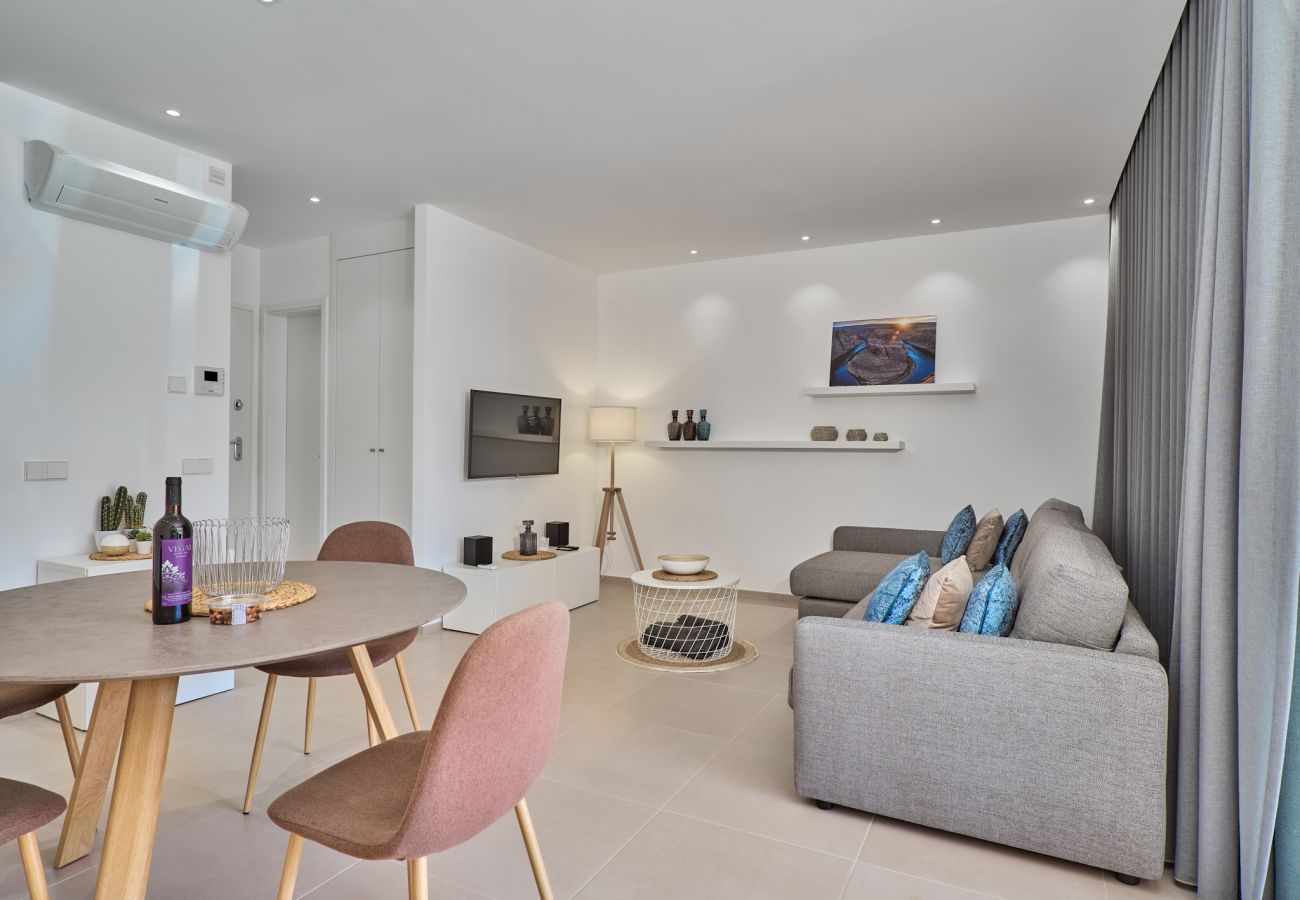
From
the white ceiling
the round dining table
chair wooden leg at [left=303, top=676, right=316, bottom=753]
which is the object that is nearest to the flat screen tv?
the white ceiling

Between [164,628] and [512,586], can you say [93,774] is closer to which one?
[164,628]

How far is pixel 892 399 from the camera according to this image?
17.5ft

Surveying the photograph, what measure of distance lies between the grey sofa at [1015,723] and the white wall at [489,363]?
309 cm

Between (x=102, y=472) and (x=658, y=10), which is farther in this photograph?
(x=102, y=472)

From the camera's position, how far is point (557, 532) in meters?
5.67

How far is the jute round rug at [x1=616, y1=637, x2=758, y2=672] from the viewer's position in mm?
3914

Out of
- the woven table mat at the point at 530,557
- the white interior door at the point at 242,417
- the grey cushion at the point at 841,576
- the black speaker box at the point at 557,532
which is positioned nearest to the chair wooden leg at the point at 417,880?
the grey cushion at the point at 841,576

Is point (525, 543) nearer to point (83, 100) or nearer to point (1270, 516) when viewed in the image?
point (83, 100)

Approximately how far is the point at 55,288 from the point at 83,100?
838 mm

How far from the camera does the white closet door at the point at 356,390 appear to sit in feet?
17.0

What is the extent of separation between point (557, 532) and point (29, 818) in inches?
171

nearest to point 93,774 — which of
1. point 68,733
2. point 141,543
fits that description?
point 68,733

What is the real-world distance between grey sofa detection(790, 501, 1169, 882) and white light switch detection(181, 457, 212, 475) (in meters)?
3.23

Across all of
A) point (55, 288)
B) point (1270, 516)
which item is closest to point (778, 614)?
point (1270, 516)
